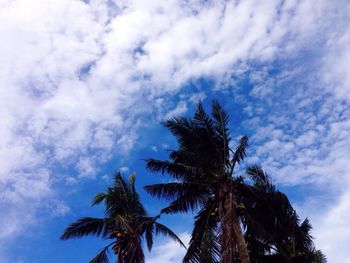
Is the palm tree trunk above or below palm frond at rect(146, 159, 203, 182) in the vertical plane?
below

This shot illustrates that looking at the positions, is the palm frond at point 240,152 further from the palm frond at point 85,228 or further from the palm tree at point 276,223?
the palm frond at point 85,228

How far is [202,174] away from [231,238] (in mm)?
3892

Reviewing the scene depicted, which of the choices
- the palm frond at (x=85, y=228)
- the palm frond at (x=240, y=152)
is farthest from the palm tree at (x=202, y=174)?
the palm frond at (x=85, y=228)

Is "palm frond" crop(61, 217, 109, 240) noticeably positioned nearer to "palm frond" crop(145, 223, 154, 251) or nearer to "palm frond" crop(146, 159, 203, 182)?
"palm frond" crop(145, 223, 154, 251)

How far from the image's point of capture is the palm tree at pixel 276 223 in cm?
1880

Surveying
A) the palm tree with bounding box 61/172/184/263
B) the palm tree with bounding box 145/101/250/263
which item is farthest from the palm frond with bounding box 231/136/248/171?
the palm tree with bounding box 61/172/184/263

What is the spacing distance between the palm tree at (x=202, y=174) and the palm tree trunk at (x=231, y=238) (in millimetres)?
633

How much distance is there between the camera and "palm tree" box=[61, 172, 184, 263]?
2002 cm

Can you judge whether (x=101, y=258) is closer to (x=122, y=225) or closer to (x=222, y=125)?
(x=122, y=225)

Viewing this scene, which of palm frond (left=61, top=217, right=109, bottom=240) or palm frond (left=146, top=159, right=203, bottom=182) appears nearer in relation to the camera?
palm frond (left=146, top=159, right=203, bottom=182)

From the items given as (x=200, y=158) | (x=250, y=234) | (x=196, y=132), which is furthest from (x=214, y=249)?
(x=196, y=132)

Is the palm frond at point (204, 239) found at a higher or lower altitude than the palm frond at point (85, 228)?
lower

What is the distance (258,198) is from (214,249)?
3.40 m

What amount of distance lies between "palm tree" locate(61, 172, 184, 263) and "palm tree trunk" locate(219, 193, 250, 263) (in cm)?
463
